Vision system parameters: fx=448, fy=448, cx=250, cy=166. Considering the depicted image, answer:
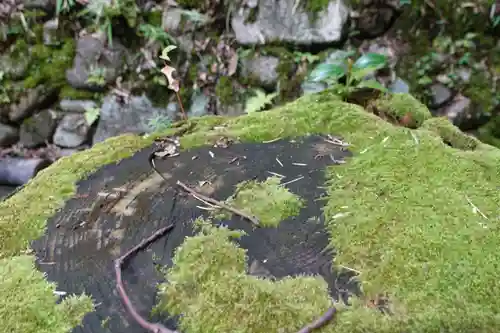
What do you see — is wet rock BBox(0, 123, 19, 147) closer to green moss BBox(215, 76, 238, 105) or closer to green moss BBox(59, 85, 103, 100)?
green moss BBox(59, 85, 103, 100)

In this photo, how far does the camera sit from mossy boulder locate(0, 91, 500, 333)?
45.0 inches

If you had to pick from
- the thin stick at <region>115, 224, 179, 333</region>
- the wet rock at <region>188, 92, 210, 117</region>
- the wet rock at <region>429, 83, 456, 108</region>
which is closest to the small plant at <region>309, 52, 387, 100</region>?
the thin stick at <region>115, 224, 179, 333</region>

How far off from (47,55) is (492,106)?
465 cm

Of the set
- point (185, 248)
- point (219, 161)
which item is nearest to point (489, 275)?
point (185, 248)

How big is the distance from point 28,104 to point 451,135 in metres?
4.54

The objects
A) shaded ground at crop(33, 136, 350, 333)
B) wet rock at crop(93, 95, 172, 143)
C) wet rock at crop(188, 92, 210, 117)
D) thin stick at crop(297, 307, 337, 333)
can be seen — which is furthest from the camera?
wet rock at crop(93, 95, 172, 143)

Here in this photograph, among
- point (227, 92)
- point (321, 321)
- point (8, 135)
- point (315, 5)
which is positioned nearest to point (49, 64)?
point (8, 135)

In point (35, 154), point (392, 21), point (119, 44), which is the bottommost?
point (35, 154)

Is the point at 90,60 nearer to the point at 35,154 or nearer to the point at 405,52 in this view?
the point at 35,154

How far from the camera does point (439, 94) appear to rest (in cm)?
434

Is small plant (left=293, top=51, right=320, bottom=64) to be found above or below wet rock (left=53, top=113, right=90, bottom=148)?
above

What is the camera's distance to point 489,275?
1.21m

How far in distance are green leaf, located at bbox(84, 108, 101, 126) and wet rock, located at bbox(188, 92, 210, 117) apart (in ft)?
3.37

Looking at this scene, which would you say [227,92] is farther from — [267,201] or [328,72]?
[267,201]
